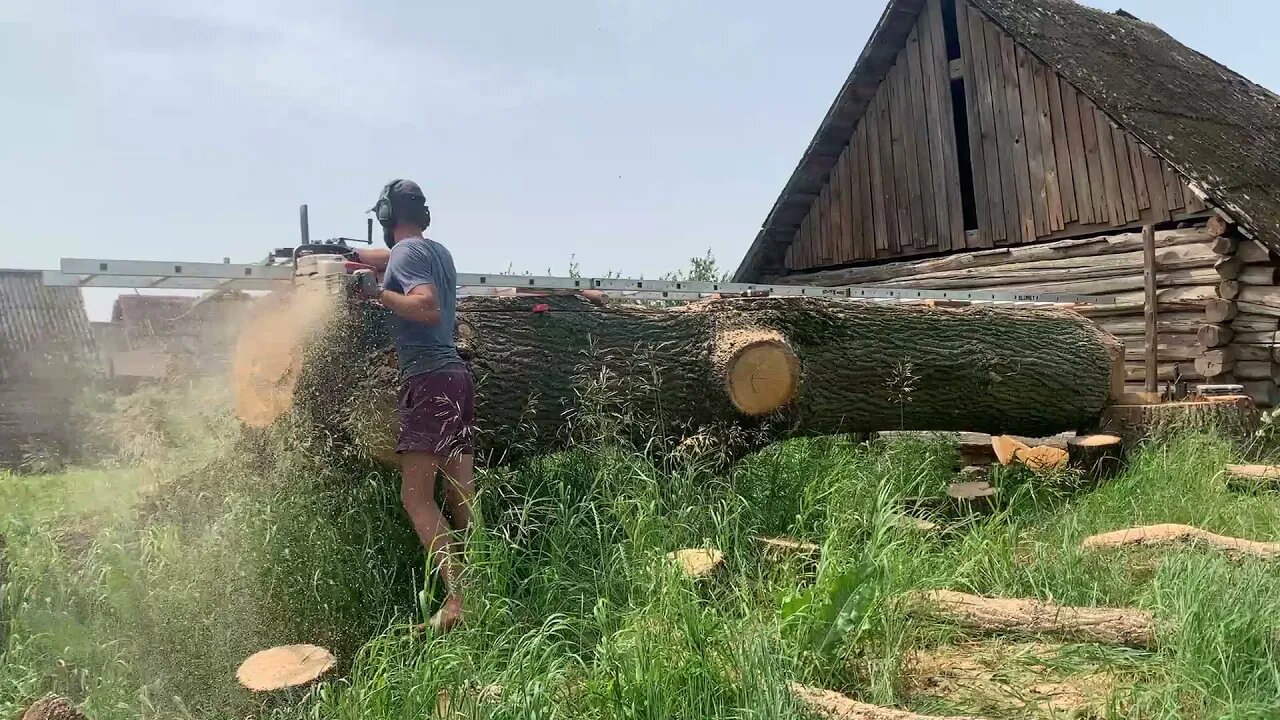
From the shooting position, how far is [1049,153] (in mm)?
10125

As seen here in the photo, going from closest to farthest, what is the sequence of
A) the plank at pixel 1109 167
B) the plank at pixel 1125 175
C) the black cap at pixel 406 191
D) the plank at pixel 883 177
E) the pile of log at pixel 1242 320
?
the black cap at pixel 406 191 < the pile of log at pixel 1242 320 < the plank at pixel 1125 175 < the plank at pixel 1109 167 < the plank at pixel 883 177

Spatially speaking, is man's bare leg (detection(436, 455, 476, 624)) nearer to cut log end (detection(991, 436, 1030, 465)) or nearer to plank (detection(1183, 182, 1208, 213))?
cut log end (detection(991, 436, 1030, 465))

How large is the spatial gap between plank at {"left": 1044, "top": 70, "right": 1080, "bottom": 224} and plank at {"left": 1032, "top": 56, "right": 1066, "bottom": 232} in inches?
0.6

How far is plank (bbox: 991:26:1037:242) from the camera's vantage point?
1043 centimetres

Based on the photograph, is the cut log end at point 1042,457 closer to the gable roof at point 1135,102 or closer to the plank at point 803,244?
the gable roof at point 1135,102

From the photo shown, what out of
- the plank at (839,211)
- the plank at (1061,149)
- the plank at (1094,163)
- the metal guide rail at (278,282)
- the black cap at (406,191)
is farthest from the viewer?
the plank at (839,211)

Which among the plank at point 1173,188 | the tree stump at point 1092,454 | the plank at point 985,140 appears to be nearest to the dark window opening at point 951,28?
the plank at point 985,140

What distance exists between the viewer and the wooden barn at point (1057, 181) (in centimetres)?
868

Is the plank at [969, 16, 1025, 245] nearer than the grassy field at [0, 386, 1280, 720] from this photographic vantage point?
No

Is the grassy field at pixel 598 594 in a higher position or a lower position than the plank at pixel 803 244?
lower

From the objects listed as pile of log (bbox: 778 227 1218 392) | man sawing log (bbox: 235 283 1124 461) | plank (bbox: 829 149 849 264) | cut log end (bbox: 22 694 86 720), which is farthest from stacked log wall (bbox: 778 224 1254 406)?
cut log end (bbox: 22 694 86 720)

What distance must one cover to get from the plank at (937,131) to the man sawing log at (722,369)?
482 cm

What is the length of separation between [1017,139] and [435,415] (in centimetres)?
900

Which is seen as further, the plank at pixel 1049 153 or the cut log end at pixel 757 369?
the plank at pixel 1049 153
